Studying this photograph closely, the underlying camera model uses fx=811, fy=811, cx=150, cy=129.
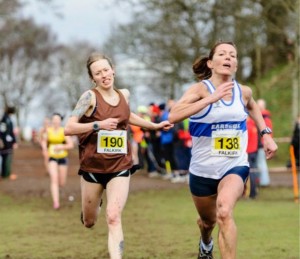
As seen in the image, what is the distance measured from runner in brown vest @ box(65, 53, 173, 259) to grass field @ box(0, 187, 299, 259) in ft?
5.08

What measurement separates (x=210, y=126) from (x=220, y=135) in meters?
0.12

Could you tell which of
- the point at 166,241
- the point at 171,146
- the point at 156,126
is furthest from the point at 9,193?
the point at 156,126

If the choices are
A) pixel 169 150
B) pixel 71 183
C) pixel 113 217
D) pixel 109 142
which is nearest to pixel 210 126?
pixel 109 142

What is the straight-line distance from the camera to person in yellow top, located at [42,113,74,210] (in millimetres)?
14977

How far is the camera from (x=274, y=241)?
412 inches

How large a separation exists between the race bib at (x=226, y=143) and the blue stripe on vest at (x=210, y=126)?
0.04 metres

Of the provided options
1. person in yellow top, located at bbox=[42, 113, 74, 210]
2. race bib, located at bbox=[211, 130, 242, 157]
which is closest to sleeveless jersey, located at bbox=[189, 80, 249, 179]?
race bib, located at bbox=[211, 130, 242, 157]

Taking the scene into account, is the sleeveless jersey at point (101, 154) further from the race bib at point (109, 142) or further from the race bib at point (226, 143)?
the race bib at point (226, 143)

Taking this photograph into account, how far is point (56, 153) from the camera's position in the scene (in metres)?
15.1

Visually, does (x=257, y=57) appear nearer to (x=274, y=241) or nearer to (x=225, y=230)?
(x=274, y=241)

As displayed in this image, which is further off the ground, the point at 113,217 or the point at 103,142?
the point at 103,142

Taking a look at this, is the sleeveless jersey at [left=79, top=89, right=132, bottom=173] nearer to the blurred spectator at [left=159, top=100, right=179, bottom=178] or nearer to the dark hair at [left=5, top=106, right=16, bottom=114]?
the blurred spectator at [left=159, top=100, right=179, bottom=178]

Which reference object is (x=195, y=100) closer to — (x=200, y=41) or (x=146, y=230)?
(x=146, y=230)

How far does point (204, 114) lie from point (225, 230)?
3.62 ft
